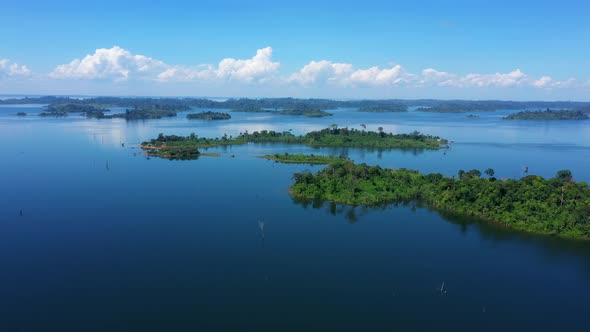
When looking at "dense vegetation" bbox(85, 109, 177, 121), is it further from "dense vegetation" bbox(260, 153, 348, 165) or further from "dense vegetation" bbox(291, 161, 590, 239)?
"dense vegetation" bbox(291, 161, 590, 239)

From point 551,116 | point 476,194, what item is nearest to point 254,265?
point 476,194

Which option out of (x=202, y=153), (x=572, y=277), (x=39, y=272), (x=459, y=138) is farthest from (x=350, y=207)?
(x=459, y=138)

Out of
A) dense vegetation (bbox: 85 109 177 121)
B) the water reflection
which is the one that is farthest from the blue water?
dense vegetation (bbox: 85 109 177 121)

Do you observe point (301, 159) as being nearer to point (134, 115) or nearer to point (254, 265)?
point (254, 265)

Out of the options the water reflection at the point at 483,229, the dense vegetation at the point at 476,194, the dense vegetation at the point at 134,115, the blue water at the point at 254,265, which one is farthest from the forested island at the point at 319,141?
the dense vegetation at the point at 134,115

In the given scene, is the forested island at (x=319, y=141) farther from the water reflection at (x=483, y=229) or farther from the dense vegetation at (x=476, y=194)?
the water reflection at (x=483, y=229)

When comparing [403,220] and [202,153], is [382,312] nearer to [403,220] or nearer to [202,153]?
[403,220]
